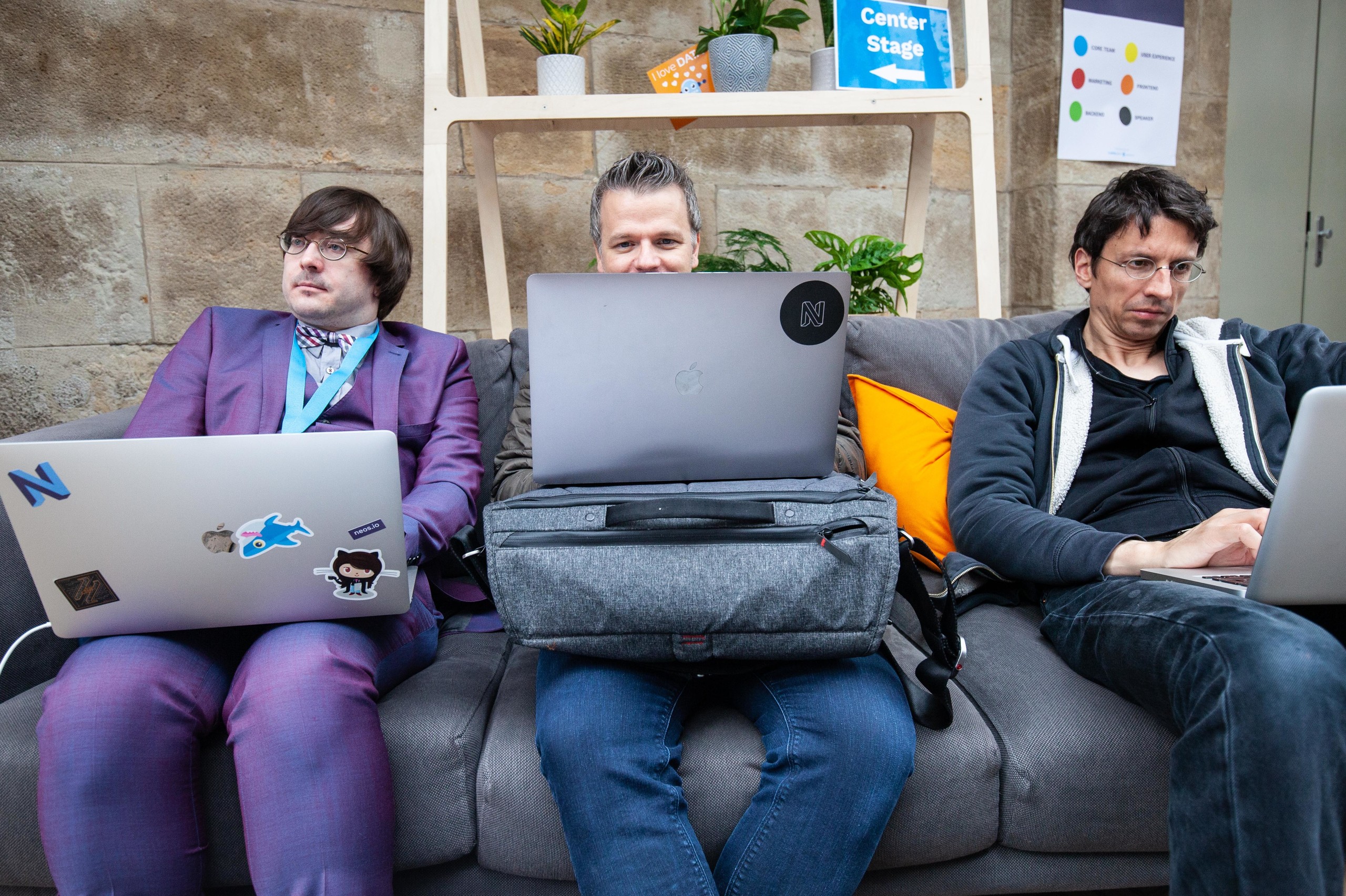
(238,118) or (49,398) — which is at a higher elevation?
(238,118)

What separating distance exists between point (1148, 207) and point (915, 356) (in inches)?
18.2

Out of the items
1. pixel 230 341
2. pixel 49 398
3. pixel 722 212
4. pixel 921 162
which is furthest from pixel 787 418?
pixel 49 398

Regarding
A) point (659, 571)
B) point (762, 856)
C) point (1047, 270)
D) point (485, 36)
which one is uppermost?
point (485, 36)

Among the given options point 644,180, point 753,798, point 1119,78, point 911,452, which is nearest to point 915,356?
point 911,452

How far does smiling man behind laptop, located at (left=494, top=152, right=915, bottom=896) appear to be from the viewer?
87cm

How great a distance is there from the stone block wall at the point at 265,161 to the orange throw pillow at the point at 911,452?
1183 mm

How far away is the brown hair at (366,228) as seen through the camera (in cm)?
127

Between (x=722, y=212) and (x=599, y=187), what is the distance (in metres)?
1.20

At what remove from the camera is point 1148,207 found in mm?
1298

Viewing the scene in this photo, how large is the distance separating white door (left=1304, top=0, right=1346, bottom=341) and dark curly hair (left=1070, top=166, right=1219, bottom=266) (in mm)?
2443

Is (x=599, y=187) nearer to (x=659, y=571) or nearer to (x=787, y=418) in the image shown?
(x=787, y=418)

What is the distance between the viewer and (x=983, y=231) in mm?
1935

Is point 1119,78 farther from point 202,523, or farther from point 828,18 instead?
point 202,523

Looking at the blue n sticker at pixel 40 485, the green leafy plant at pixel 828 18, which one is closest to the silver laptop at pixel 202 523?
the blue n sticker at pixel 40 485
